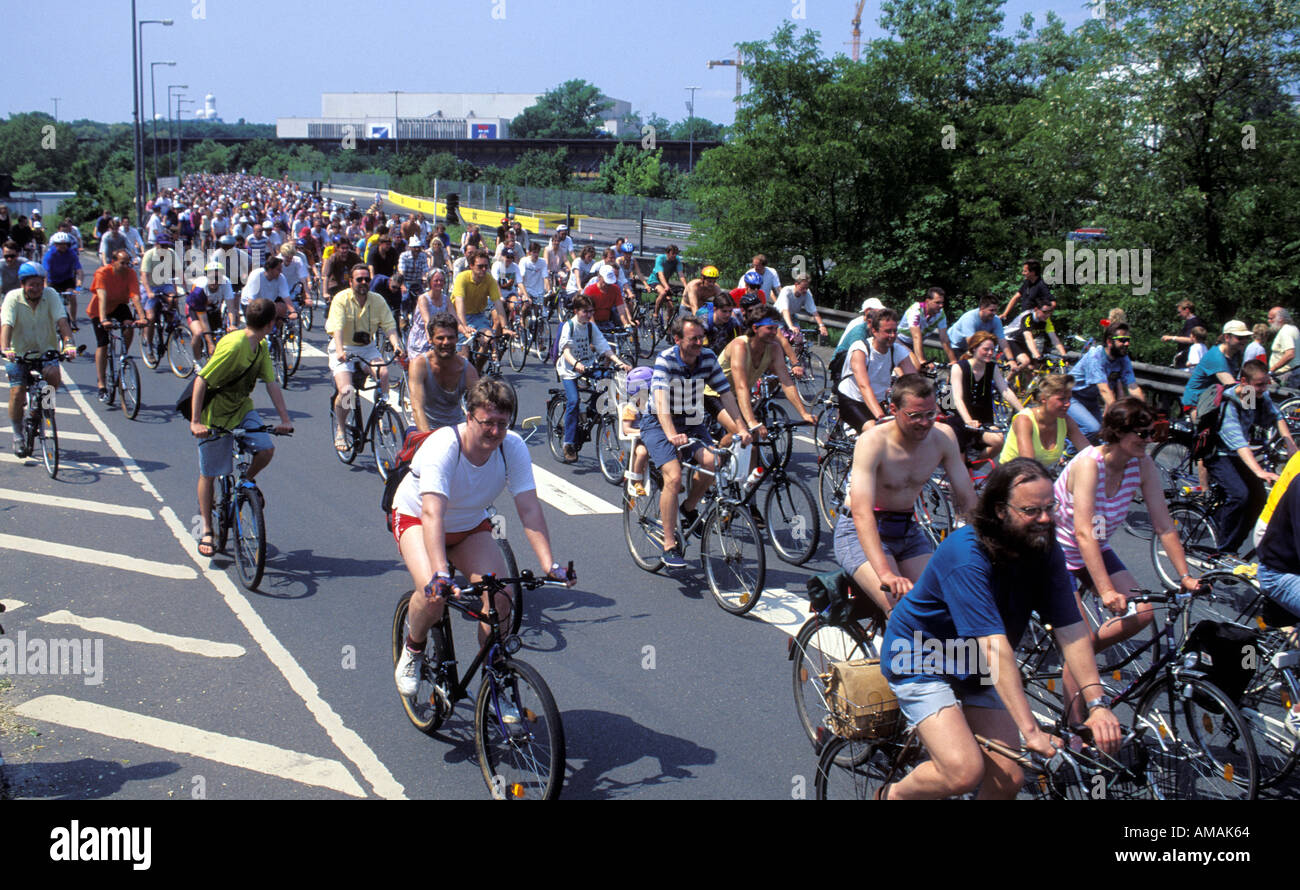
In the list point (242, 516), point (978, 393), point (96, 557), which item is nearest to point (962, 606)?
point (242, 516)

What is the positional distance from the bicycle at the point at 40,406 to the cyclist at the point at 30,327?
45mm

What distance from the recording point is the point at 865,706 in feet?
Result: 14.6

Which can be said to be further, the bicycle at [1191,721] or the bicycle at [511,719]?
the bicycle at [511,719]

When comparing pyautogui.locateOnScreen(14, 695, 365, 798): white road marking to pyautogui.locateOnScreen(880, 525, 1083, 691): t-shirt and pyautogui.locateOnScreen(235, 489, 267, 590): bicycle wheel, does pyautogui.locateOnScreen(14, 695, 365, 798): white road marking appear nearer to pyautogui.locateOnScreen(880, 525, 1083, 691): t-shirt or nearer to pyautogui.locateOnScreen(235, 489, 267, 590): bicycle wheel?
pyautogui.locateOnScreen(235, 489, 267, 590): bicycle wheel

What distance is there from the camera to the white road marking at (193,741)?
535 centimetres

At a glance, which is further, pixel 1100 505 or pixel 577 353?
pixel 577 353

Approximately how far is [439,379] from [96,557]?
120 inches

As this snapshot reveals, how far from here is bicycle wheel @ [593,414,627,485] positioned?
1147cm

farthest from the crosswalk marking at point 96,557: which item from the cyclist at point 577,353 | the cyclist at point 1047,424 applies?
the cyclist at point 1047,424

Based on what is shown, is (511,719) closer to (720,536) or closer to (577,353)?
(720,536)

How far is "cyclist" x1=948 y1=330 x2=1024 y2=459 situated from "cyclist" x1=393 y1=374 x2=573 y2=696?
5.03 meters

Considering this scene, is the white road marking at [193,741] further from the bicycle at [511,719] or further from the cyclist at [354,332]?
the cyclist at [354,332]

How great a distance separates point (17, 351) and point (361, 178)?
68.1 meters
